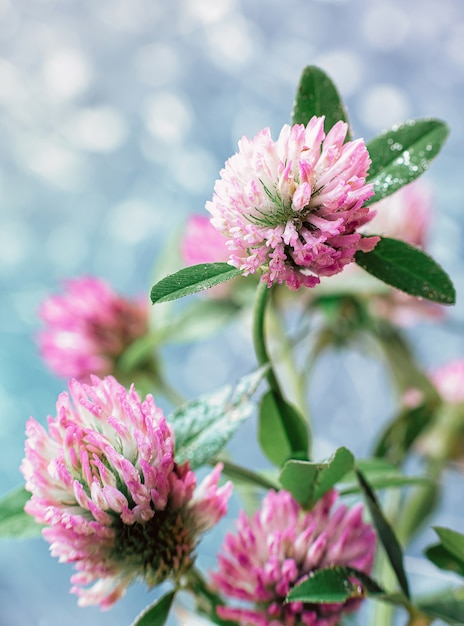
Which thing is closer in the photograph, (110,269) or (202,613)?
(202,613)

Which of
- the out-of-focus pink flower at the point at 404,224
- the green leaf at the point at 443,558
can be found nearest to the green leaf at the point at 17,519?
the green leaf at the point at 443,558

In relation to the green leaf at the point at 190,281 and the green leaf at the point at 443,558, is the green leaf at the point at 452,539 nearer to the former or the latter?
the green leaf at the point at 443,558

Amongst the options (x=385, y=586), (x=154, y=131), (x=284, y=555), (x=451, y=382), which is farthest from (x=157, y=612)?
(x=154, y=131)

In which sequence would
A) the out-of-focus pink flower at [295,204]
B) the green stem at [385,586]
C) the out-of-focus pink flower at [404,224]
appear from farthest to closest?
1. the out-of-focus pink flower at [404,224]
2. the green stem at [385,586]
3. the out-of-focus pink flower at [295,204]

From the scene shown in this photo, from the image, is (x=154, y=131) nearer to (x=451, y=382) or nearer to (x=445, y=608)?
(x=451, y=382)

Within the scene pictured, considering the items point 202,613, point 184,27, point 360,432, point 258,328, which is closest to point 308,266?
point 258,328

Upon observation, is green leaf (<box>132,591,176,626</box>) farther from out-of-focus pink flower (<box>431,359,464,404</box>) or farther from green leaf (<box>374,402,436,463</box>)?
out-of-focus pink flower (<box>431,359,464,404</box>)

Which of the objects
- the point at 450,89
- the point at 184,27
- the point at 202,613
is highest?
the point at 184,27

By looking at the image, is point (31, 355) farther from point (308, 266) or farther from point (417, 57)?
point (308, 266)
